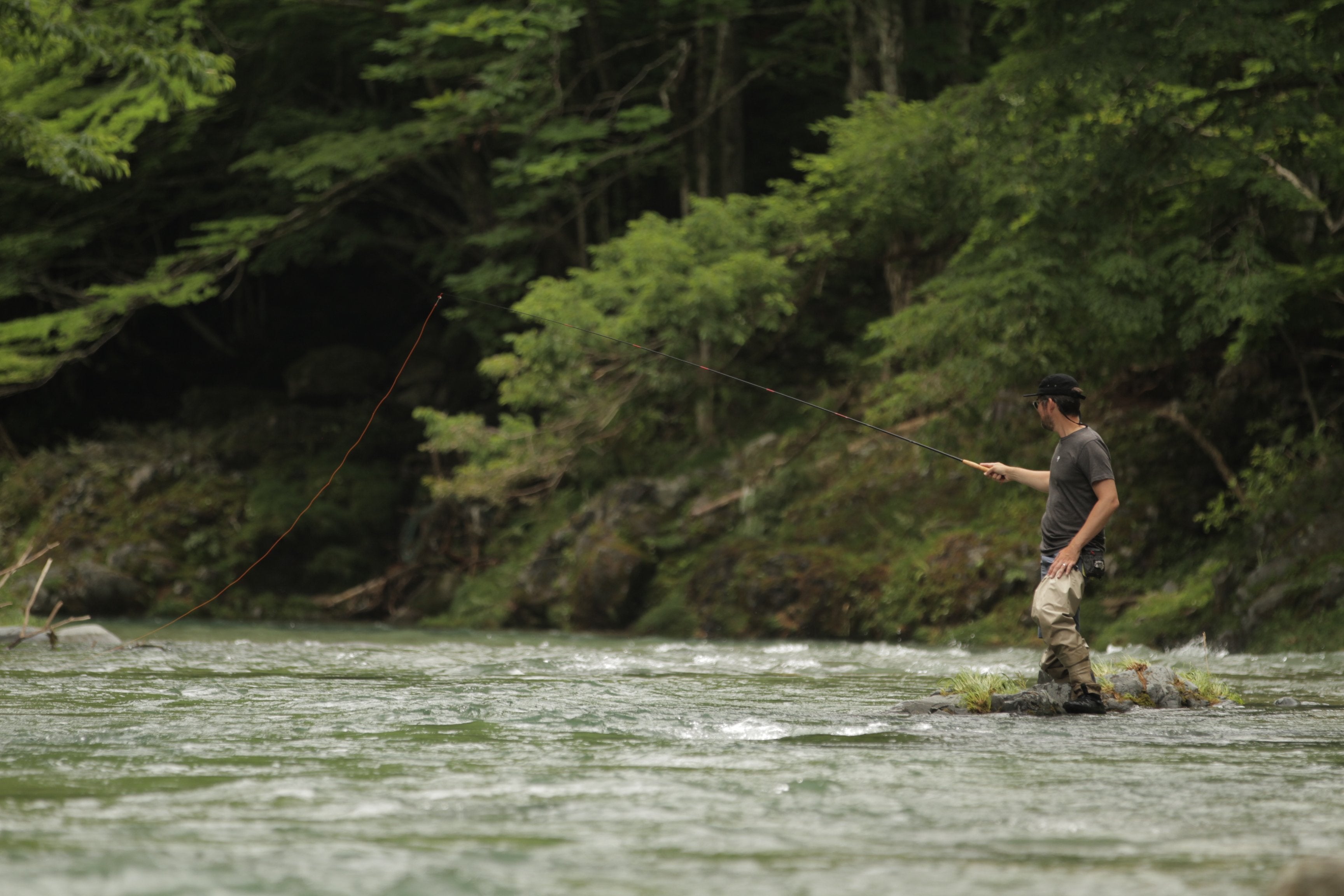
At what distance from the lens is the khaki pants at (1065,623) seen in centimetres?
662

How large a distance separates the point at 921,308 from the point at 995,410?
6.73 feet

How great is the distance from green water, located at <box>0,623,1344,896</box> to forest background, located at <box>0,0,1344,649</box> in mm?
4618

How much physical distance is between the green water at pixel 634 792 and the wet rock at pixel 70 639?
313cm

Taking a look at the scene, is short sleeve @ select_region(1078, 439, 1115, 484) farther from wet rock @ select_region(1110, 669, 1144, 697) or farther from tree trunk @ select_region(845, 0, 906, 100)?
tree trunk @ select_region(845, 0, 906, 100)

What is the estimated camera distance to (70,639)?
11.5 m

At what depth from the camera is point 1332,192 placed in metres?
12.4

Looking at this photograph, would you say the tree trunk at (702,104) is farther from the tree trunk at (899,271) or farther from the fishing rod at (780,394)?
the fishing rod at (780,394)

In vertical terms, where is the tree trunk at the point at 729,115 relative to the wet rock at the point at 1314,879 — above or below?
above

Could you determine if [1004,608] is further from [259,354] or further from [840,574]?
[259,354]

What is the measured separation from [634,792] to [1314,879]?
2211mm

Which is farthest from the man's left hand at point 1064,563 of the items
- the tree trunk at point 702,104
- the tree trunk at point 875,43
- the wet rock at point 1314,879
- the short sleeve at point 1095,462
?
the tree trunk at point 702,104

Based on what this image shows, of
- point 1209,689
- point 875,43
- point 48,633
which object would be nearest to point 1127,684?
point 1209,689

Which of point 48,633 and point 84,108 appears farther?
point 84,108

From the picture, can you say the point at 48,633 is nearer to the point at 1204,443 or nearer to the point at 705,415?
the point at 705,415
